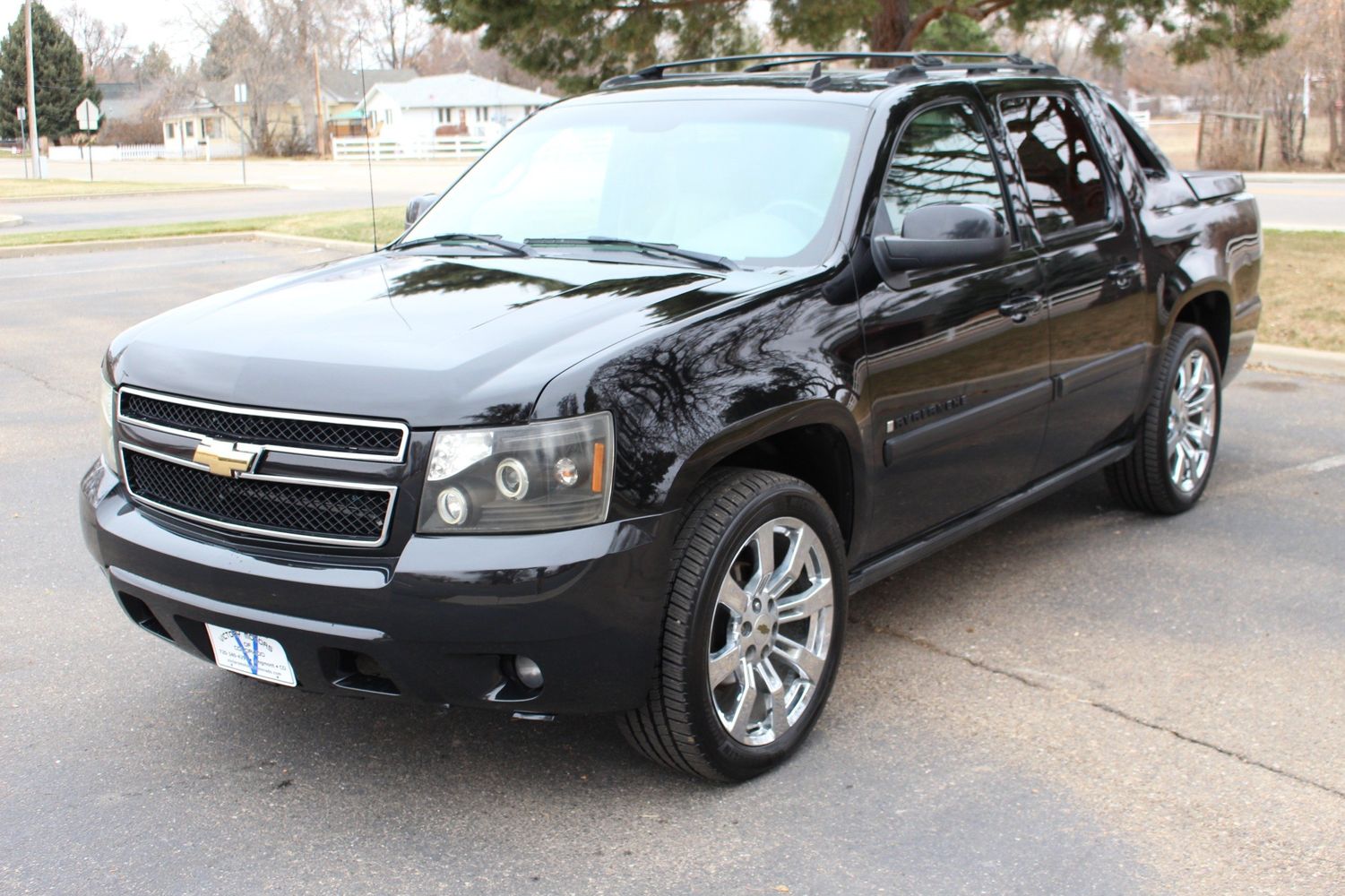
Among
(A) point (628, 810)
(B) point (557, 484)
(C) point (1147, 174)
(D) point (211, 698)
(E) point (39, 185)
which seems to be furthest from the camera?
(E) point (39, 185)

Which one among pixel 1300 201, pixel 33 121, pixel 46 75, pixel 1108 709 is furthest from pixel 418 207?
pixel 46 75

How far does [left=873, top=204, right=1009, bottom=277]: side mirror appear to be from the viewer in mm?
3963

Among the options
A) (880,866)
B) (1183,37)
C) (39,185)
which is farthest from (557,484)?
(39,185)

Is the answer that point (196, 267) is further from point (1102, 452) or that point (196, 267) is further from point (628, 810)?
point (628, 810)

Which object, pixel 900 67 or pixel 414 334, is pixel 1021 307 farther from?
pixel 414 334

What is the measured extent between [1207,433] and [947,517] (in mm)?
2164

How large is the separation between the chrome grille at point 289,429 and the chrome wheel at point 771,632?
35.3 inches

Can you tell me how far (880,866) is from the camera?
3.18 m

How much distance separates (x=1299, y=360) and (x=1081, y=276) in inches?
197

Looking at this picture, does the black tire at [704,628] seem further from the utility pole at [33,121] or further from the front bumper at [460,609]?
the utility pole at [33,121]

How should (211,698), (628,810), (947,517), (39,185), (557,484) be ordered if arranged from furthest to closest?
(39,185) < (947,517) < (211,698) < (628,810) < (557,484)

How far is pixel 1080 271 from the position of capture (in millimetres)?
4930

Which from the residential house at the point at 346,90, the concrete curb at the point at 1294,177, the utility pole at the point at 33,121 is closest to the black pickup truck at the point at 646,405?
the concrete curb at the point at 1294,177

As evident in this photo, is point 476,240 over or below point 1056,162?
below
